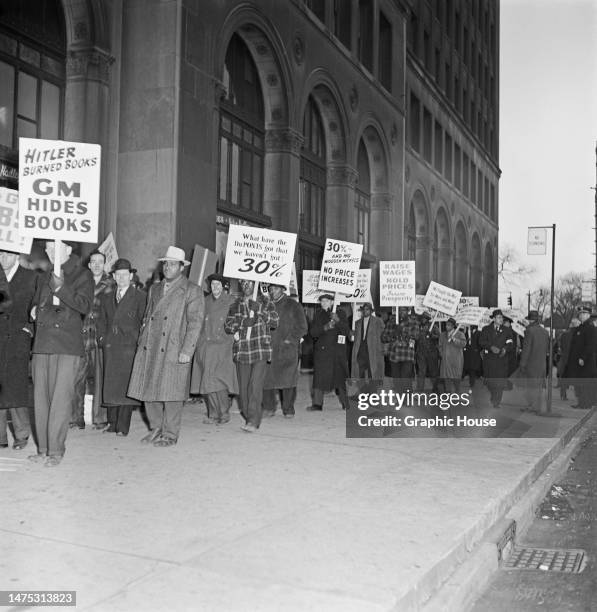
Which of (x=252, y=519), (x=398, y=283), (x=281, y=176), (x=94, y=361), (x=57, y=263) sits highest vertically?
(x=281, y=176)

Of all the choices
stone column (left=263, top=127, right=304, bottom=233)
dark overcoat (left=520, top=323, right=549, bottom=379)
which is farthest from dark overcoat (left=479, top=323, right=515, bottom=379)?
stone column (left=263, top=127, right=304, bottom=233)

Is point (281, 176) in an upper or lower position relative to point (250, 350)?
upper

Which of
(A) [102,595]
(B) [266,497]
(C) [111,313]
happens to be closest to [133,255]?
(C) [111,313]

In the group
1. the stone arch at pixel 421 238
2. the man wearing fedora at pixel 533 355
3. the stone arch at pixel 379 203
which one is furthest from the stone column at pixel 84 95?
the stone arch at pixel 421 238

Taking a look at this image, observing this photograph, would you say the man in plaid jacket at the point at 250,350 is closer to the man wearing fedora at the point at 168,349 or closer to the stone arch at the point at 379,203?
the man wearing fedora at the point at 168,349

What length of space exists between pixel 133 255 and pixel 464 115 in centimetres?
3816

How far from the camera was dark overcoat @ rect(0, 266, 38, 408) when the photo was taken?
7.26 metres

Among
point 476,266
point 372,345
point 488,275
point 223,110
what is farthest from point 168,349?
point 488,275

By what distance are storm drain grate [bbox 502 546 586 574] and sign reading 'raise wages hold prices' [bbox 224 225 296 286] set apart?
5.58 metres

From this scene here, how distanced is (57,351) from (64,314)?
321mm

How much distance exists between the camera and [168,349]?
8.09 m

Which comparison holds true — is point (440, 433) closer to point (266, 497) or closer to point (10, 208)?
point (266, 497)

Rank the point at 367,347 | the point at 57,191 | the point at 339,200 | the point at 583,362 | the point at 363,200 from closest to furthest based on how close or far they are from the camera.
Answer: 1. the point at 57,191
2. the point at 367,347
3. the point at 583,362
4. the point at 339,200
5. the point at 363,200

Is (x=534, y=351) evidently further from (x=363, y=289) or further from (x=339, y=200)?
(x=339, y=200)
